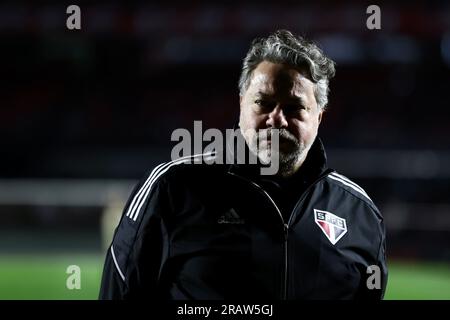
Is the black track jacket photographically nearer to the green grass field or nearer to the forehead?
the forehead

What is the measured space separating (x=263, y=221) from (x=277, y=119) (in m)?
0.33

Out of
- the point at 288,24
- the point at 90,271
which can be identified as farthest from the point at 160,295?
the point at 288,24

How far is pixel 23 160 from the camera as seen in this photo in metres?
16.0

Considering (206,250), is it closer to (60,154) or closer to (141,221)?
(141,221)

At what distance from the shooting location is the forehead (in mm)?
2469

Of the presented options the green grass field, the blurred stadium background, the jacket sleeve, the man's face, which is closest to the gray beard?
the man's face

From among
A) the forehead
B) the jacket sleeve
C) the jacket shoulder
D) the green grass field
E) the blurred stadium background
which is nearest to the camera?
the jacket sleeve

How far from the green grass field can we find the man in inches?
184

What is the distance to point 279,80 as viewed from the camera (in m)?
2.47

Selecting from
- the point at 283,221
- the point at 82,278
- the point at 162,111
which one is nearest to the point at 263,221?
the point at 283,221

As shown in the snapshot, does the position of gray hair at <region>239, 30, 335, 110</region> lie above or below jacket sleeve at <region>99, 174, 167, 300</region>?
above

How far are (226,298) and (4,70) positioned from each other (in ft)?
59.5
